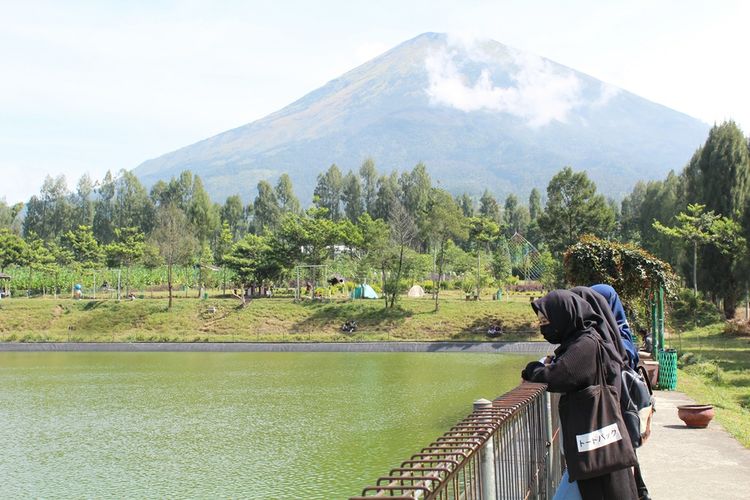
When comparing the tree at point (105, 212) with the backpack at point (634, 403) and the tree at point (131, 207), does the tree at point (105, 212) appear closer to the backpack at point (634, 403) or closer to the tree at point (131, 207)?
the tree at point (131, 207)


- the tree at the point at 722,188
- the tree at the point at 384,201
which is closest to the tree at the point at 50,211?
the tree at the point at 384,201

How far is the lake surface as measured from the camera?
1085 cm

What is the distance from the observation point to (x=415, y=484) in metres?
2.66

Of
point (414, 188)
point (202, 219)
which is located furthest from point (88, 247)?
point (414, 188)

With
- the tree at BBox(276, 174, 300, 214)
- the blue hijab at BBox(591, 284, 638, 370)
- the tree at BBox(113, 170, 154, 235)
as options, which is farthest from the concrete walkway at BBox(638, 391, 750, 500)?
the tree at BBox(276, 174, 300, 214)

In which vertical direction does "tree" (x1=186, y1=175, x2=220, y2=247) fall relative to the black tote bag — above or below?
above

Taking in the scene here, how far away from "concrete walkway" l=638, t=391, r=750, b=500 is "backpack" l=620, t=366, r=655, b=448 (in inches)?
92.5

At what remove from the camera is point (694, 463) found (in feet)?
23.9

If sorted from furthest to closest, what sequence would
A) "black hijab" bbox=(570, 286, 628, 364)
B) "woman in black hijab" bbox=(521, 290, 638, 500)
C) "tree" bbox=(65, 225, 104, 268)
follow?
"tree" bbox=(65, 225, 104, 268), "black hijab" bbox=(570, 286, 628, 364), "woman in black hijab" bbox=(521, 290, 638, 500)

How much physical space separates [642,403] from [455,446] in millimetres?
1320

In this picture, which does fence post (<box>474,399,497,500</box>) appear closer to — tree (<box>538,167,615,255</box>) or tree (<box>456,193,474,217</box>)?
tree (<box>538,167,615,255</box>)

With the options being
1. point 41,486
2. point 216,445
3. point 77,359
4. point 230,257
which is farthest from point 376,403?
point 230,257

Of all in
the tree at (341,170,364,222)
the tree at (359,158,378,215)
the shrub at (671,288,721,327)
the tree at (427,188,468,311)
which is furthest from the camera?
the tree at (359,158,378,215)

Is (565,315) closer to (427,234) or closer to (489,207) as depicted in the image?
(427,234)
